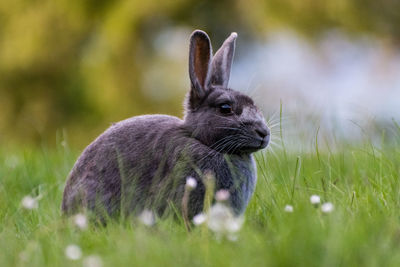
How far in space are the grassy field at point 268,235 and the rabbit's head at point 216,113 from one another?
0.32 metres

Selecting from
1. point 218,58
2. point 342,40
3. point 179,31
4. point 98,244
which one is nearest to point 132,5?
point 179,31

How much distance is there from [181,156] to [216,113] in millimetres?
390

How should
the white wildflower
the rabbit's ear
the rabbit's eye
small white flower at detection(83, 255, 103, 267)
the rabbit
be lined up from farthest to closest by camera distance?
the rabbit's ear < the rabbit's eye < the rabbit < the white wildflower < small white flower at detection(83, 255, 103, 267)

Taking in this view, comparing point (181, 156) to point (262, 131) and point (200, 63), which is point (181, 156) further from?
point (200, 63)

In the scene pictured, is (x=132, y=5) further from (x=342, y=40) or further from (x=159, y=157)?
(x=159, y=157)

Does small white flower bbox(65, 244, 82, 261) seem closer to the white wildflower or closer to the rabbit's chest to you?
the white wildflower

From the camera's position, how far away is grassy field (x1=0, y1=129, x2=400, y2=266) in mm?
2641

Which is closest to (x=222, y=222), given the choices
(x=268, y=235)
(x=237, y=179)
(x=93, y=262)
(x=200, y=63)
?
(x=268, y=235)

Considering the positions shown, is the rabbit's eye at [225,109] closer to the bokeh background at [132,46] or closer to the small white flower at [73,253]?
the small white flower at [73,253]

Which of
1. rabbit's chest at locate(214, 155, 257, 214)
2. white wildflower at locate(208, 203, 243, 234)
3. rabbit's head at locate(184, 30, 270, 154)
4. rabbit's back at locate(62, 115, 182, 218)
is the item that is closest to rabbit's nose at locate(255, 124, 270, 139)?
rabbit's head at locate(184, 30, 270, 154)

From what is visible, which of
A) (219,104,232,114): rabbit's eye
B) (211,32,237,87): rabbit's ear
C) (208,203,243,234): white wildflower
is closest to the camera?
(208,203,243,234): white wildflower

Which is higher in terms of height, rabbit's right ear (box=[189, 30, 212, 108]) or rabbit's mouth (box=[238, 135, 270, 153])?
rabbit's right ear (box=[189, 30, 212, 108])

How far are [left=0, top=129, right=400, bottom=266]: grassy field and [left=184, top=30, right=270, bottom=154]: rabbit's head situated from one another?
1.04ft

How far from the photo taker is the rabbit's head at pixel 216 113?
4.11 meters
